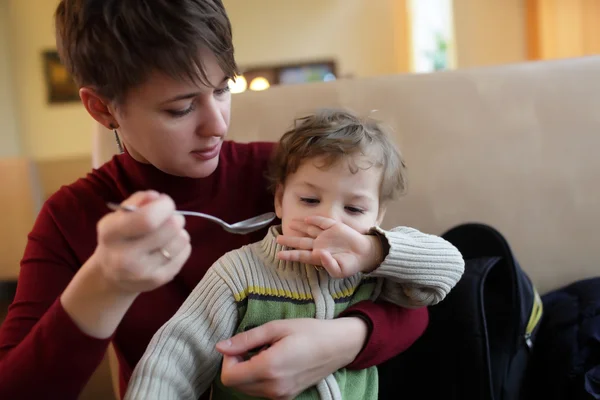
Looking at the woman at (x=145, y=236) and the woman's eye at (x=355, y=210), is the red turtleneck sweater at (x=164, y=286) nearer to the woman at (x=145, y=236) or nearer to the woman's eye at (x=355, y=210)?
the woman at (x=145, y=236)

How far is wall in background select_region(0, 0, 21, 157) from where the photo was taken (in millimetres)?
4445

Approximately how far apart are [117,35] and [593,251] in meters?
1.16

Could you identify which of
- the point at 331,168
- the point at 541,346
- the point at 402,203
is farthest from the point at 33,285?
the point at 541,346

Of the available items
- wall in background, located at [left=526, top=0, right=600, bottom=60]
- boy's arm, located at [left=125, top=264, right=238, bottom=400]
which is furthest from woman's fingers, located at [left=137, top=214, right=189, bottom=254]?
wall in background, located at [left=526, top=0, right=600, bottom=60]

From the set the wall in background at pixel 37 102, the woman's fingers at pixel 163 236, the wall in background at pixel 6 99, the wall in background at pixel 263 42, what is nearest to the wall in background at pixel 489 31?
the wall in background at pixel 263 42

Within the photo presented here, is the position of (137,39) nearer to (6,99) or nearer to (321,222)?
(321,222)

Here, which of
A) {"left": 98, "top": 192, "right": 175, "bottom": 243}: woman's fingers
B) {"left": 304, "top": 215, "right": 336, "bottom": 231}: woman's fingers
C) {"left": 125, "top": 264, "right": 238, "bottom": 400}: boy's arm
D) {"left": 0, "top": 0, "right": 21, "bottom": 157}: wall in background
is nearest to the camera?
{"left": 98, "top": 192, "right": 175, "bottom": 243}: woman's fingers

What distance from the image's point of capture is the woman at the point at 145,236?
59 centimetres

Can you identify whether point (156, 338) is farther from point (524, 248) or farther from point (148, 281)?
point (524, 248)

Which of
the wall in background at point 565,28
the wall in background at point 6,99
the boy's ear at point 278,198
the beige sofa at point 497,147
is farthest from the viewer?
the wall in background at point 6,99

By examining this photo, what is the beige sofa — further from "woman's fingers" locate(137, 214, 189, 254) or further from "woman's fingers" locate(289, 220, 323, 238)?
"woman's fingers" locate(137, 214, 189, 254)

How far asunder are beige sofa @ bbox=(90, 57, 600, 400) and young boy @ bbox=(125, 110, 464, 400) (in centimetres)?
39

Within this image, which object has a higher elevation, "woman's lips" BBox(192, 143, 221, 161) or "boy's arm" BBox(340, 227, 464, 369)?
"woman's lips" BBox(192, 143, 221, 161)

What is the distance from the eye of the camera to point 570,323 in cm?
108
